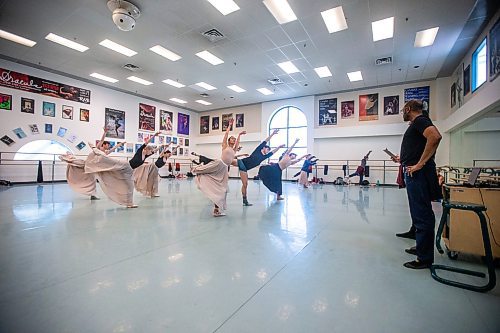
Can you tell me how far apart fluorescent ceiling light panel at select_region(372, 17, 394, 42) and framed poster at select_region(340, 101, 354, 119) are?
5.55 metres

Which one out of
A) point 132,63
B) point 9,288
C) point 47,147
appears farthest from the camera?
point 47,147

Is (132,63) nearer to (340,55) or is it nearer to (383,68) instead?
(340,55)

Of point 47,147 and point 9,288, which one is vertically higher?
point 47,147

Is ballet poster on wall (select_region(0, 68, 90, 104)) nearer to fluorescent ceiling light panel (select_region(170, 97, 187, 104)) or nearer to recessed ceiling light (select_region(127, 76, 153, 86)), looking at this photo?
recessed ceiling light (select_region(127, 76, 153, 86))

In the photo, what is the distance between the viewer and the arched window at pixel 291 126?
1468 cm

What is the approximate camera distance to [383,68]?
10.1 m

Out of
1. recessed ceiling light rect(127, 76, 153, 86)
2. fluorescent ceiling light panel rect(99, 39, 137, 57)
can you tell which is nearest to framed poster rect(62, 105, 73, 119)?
recessed ceiling light rect(127, 76, 153, 86)

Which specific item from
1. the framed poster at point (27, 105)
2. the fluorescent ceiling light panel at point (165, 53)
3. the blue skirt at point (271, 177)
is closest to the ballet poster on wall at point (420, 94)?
the blue skirt at point (271, 177)

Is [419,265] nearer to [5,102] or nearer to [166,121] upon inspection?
[5,102]

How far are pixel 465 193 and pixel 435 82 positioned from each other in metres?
12.0

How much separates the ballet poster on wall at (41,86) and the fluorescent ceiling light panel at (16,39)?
216 centimetres

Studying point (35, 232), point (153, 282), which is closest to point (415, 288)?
point (153, 282)

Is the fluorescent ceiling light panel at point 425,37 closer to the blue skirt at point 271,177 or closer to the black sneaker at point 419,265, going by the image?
the blue skirt at point 271,177

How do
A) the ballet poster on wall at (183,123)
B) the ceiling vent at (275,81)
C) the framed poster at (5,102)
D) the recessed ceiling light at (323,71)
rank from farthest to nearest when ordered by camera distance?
the ballet poster on wall at (183,123) → the ceiling vent at (275,81) → the recessed ceiling light at (323,71) → the framed poster at (5,102)
